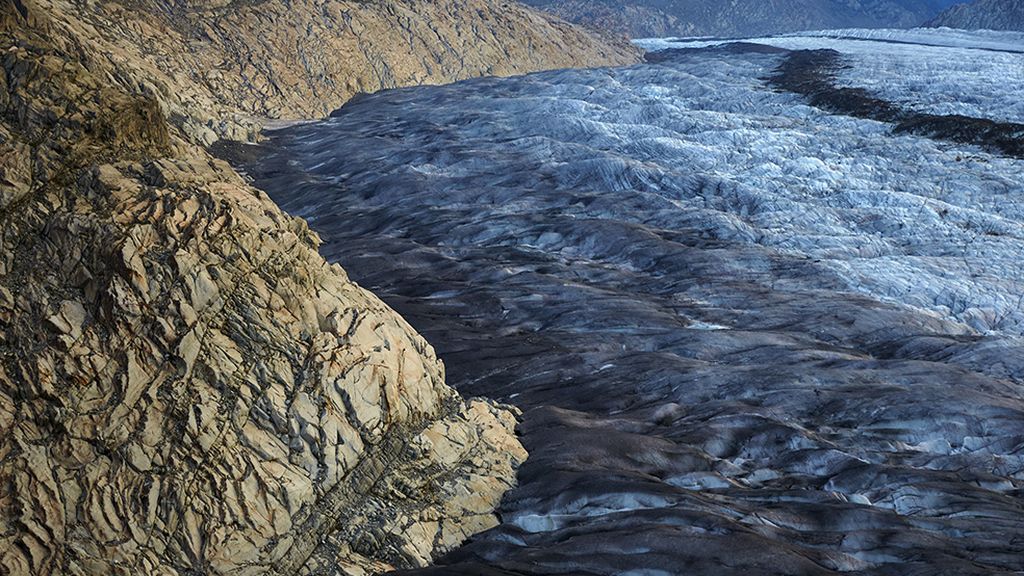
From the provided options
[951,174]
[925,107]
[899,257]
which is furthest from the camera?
[925,107]

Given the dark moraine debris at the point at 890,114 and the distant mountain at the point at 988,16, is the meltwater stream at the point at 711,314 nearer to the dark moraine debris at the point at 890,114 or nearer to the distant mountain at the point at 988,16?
the dark moraine debris at the point at 890,114

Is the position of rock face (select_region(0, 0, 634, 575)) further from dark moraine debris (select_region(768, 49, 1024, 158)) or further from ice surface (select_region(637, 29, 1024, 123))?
ice surface (select_region(637, 29, 1024, 123))


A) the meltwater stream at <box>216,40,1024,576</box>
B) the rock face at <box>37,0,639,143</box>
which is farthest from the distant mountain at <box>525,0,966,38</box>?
the meltwater stream at <box>216,40,1024,576</box>

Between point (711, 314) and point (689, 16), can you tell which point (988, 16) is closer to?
point (689, 16)

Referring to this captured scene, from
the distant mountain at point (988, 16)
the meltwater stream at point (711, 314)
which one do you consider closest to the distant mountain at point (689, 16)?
the distant mountain at point (988, 16)

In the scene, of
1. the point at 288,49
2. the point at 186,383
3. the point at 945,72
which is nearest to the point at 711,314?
the point at 186,383

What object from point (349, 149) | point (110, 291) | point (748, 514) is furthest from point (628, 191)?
point (110, 291)

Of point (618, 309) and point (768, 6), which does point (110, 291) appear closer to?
point (618, 309)

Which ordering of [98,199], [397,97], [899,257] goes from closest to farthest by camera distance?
[98,199]
[899,257]
[397,97]
